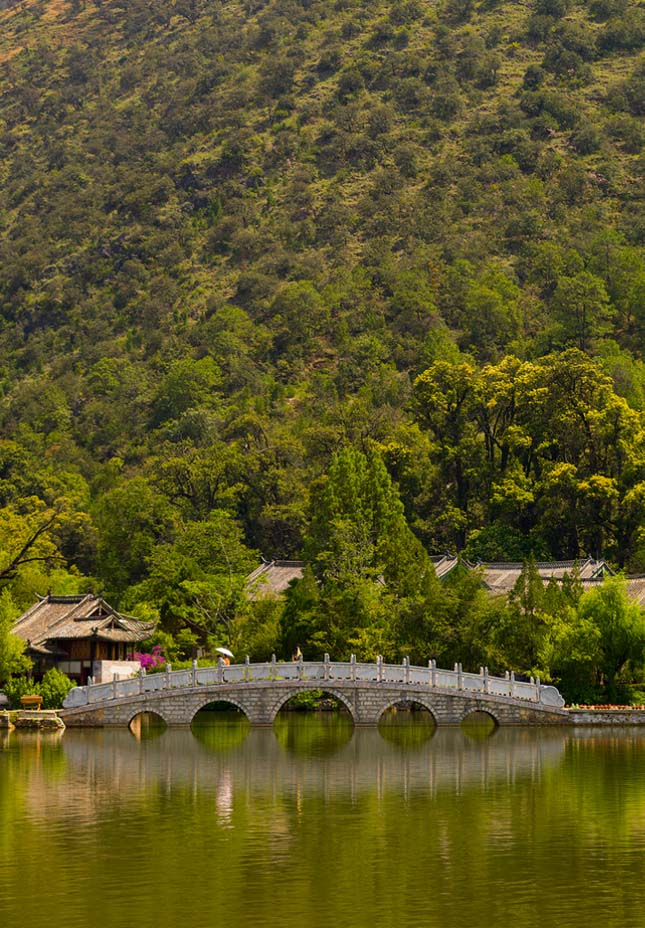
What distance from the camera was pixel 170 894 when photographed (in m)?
32.1

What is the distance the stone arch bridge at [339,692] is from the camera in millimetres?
72250

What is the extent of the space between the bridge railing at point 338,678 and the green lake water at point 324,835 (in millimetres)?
7329

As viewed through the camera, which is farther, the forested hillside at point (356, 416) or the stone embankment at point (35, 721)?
the forested hillside at point (356, 416)

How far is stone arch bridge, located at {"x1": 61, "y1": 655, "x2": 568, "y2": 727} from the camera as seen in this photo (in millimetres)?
72250

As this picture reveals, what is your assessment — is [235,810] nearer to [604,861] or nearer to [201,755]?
[604,861]

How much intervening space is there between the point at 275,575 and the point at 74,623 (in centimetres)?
3011

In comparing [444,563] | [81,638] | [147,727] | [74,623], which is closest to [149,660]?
[74,623]

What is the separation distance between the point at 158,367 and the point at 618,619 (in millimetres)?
115895

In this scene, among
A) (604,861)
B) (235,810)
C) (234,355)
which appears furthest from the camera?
(234,355)

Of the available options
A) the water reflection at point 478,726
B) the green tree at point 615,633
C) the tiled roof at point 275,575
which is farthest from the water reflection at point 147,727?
the tiled roof at point 275,575

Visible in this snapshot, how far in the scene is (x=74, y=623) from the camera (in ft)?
297

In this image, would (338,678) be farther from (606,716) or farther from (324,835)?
(324,835)

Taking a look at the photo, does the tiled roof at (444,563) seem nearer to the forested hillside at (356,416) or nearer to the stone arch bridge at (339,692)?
the forested hillside at (356,416)

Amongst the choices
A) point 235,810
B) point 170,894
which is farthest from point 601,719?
point 170,894
